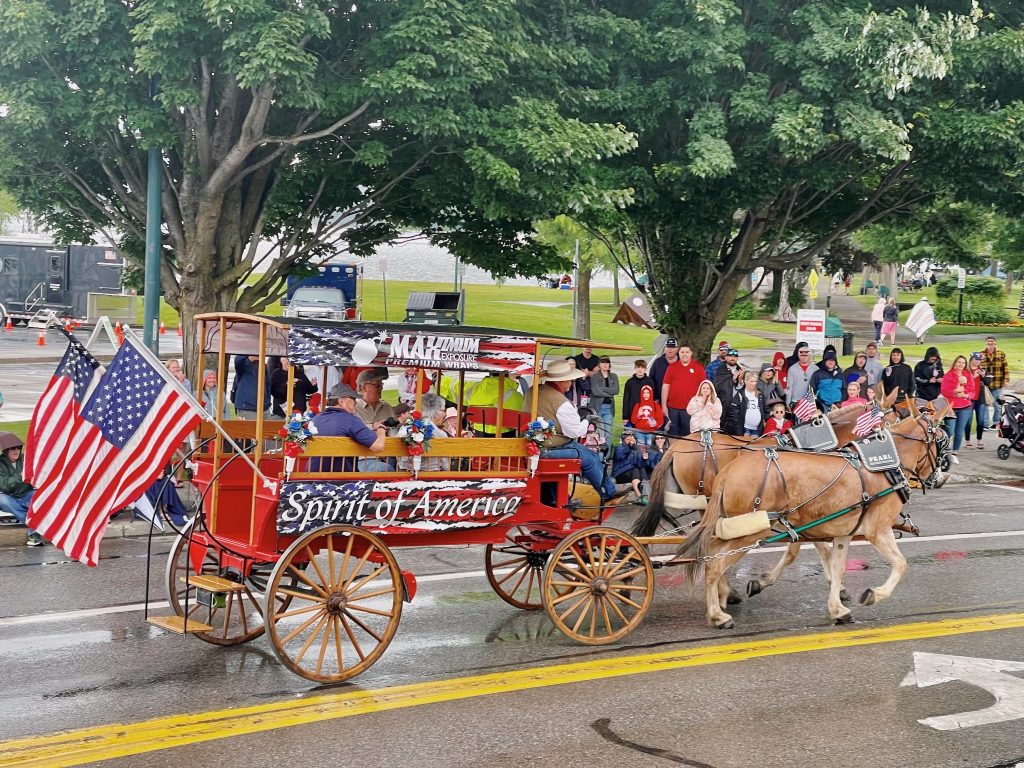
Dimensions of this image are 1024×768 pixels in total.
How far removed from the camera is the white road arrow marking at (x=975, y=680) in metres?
7.62

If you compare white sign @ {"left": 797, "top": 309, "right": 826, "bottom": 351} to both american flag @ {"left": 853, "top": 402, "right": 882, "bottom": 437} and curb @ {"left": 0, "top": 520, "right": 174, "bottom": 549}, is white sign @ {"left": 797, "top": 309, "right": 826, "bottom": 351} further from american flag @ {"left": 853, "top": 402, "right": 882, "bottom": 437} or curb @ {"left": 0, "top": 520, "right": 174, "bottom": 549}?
curb @ {"left": 0, "top": 520, "right": 174, "bottom": 549}

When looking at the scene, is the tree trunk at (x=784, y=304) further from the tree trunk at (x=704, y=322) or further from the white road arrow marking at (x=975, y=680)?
the white road arrow marking at (x=975, y=680)

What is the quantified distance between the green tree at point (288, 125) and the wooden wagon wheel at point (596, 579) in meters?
7.61

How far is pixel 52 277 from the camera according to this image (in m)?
41.7

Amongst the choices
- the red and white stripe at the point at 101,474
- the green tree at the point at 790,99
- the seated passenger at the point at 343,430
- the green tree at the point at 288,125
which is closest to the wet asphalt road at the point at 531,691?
the red and white stripe at the point at 101,474

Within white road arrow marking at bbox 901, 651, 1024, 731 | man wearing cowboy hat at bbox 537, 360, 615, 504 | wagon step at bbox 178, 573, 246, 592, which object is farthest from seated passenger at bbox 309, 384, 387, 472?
white road arrow marking at bbox 901, 651, 1024, 731

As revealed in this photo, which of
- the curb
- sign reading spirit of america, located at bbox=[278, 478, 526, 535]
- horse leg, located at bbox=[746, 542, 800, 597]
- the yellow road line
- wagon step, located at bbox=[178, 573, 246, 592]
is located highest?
sign reading spirit of america, located at bbox=[278, 478, 526, 535]

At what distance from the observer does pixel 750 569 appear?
39.9 ft

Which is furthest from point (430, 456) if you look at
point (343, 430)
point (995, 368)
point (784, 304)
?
point (784, 304)

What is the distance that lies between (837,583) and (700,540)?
130cm

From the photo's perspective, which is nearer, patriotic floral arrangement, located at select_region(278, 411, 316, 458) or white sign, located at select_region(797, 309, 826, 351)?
patriotic floral arrangement, located at select_region(278, 411, 316, 458)

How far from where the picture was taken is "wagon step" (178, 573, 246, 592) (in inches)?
326

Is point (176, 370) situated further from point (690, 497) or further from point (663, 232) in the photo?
point (663, 232)

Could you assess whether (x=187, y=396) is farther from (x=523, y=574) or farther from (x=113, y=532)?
(x=113, y=532)
